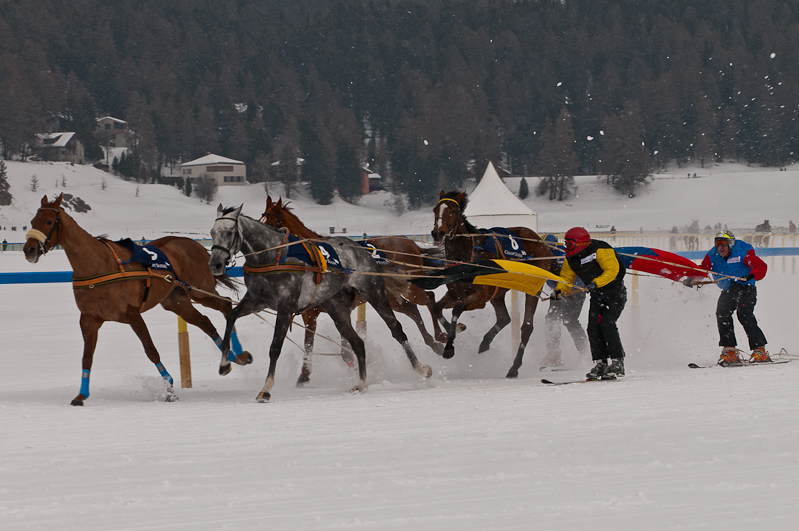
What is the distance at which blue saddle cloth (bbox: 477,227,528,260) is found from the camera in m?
8.70

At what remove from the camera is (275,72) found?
445 ft

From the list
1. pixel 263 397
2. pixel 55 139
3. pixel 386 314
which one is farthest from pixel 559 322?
pixel 55 139

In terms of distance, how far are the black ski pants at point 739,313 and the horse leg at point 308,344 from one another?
4227 millimetres

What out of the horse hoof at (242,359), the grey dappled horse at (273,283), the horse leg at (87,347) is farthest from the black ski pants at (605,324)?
the horse leg at (87,347)

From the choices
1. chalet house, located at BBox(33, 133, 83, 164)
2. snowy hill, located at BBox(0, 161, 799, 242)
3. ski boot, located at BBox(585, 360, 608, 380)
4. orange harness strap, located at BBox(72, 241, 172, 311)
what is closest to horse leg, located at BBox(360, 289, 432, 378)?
ski boot, located at BBox(585, 360, 608, 380)

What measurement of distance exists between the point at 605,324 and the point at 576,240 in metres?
0.82

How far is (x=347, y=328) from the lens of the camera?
7629 mm

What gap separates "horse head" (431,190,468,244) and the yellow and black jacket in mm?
1202

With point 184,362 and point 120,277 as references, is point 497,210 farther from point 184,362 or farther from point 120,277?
point 120,277

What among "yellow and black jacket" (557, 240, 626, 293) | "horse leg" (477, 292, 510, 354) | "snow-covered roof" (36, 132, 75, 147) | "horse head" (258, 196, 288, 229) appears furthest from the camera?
"snow-covered roof" (36, 132, 75, 147)

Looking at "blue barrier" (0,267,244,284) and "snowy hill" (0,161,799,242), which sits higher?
"snowy hill" (0,161,799,242)

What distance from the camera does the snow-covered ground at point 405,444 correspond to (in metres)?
3.73

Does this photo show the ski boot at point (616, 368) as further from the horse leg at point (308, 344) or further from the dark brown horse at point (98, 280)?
the dark brown horse at point (98, 280)

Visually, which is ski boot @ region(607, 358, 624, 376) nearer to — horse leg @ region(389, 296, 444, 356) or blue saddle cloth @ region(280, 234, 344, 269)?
horse leg @ region(389, 296, 444, 356)
